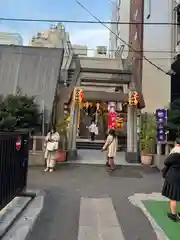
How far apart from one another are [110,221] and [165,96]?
15.8 metres

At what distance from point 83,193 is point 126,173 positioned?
4560mm

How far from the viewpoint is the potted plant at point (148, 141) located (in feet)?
53.0

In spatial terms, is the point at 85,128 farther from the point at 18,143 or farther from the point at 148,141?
the point at 18,143

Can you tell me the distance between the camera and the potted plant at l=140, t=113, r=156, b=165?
53.0ft

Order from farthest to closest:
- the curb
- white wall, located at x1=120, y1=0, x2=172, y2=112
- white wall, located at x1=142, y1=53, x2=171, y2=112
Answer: white wall, located at x1=142, y1=53, x2=171, y2=112, white wall, located at x1=120, y1=0, x2=172, y2=112, the curb

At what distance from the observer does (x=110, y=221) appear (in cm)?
680

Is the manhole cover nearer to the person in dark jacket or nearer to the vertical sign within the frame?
the vertical sign

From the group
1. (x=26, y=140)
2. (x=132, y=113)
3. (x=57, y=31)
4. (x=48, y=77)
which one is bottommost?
(x=26, y=140)

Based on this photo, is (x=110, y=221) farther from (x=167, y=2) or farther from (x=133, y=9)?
(x=133, y=9)

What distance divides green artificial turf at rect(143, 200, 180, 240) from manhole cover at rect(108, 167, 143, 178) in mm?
4730

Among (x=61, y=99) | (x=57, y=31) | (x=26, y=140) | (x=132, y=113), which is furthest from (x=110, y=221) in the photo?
(x=57, y=31)

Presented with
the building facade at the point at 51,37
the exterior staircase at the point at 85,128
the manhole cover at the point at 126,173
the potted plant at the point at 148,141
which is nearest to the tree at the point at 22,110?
the manhole cover at the point at 126,173

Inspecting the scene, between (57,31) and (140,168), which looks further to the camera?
(57,31)

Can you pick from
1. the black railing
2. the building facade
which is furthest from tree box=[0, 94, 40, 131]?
the building facade
